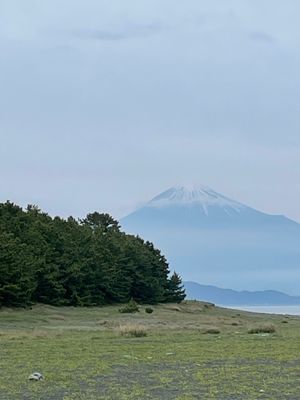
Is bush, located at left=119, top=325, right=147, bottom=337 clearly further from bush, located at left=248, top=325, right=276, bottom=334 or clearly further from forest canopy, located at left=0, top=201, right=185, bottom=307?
forest canopy, located at left=0, top=201, right=185, bottom=307

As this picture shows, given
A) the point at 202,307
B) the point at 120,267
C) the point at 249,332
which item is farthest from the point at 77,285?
the point at 249,332

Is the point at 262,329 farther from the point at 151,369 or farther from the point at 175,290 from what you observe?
the point at 175,290

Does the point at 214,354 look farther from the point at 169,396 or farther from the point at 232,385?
the point at 169,396

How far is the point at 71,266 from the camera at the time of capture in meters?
70.1

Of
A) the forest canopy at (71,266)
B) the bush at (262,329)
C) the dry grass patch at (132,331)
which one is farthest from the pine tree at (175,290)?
the dry grass patch at (132,331)

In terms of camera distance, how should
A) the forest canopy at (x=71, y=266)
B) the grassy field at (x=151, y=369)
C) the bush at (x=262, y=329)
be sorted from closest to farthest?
the grassy field at (x=151, y=369)
the bush at (x=262, y=329)
the forest canopy at (x=71, y=266)

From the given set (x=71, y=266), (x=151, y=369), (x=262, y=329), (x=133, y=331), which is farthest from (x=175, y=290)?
(x=151, y=369)

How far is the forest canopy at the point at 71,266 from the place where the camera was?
58.9 m

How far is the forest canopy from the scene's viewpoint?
5894 centimetres

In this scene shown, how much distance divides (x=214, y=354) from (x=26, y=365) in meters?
5.25

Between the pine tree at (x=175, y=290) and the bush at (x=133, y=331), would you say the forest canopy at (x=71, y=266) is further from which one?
the bush at (x=133, y=331)

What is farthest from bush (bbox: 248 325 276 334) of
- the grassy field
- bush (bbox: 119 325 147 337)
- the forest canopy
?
the forest canopy

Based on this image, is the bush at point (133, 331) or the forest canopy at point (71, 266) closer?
the bush at point (133, 331)

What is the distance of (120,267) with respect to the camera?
81938mm
